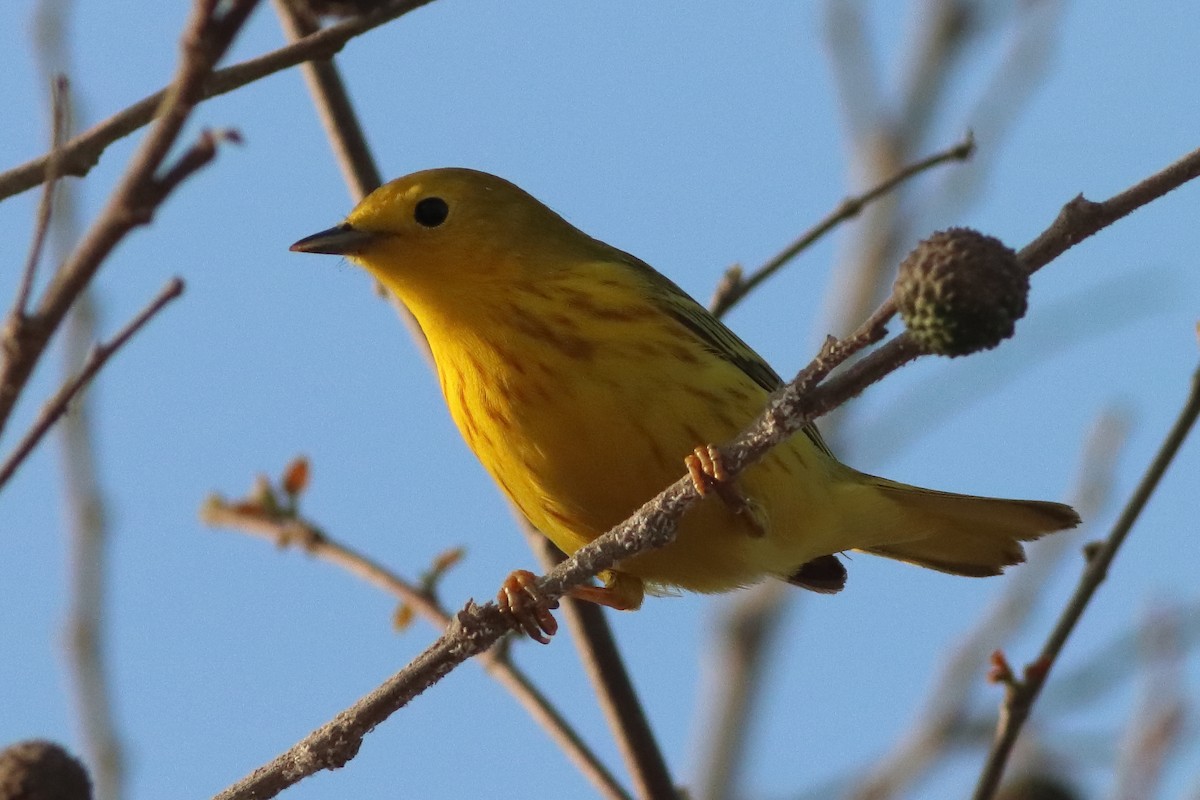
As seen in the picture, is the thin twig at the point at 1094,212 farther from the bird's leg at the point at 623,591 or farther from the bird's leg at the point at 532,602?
the bird's leg at the point at 623,591

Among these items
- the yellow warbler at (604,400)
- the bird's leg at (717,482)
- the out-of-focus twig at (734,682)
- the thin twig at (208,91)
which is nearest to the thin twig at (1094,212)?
the bird's leg at (717,482)

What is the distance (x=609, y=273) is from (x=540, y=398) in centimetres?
65

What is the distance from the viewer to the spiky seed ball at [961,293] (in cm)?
207

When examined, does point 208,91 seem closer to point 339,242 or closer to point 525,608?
point 525,608

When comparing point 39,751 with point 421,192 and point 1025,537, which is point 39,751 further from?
point 1025,537

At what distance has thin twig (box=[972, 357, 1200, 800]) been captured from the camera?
3352mm

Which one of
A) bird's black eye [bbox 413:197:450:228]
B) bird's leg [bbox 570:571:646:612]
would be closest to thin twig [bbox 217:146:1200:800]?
bird's leg [bbox 570:571:646:612]

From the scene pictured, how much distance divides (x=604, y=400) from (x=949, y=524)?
1615mm

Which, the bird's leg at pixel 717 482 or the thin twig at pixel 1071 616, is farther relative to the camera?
the thin twig at pixel 1071 616

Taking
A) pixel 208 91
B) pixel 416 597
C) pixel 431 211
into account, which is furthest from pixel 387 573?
pixel 208 91

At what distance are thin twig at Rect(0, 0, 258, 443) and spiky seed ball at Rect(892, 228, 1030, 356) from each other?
3.25 feet

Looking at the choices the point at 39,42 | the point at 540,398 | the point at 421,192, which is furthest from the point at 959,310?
the point at 421,192

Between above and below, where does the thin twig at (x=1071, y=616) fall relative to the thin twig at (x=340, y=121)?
below

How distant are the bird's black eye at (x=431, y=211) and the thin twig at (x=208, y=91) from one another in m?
2.03
